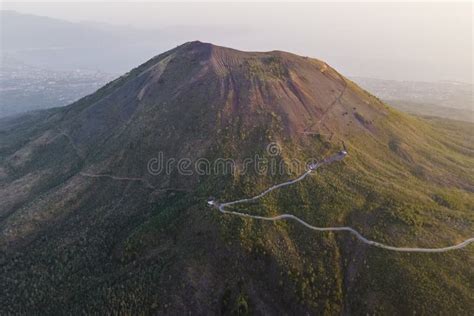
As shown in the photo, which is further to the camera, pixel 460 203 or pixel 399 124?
pixel 399 124

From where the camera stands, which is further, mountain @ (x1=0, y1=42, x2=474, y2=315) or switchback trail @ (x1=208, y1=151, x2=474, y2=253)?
switchback trail @ (x1=208, y1=151, x2=474, y2=253)

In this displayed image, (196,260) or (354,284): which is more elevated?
(196,260)

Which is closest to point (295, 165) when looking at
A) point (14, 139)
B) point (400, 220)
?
point (400, 220)

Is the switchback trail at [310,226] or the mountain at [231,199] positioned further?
the switchback trail at [310,226]

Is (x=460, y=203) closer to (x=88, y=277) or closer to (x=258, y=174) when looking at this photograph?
(x=258, y=174)

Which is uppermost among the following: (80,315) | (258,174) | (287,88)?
(287,88)

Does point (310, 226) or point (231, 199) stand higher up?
point (231, 199)

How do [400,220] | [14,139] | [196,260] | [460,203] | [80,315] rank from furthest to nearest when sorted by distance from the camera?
1. [14,139]
2. [460,203]
3. [400,220]
4. [196,260]
5. [80,315]

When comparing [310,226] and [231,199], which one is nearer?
[310,226]
